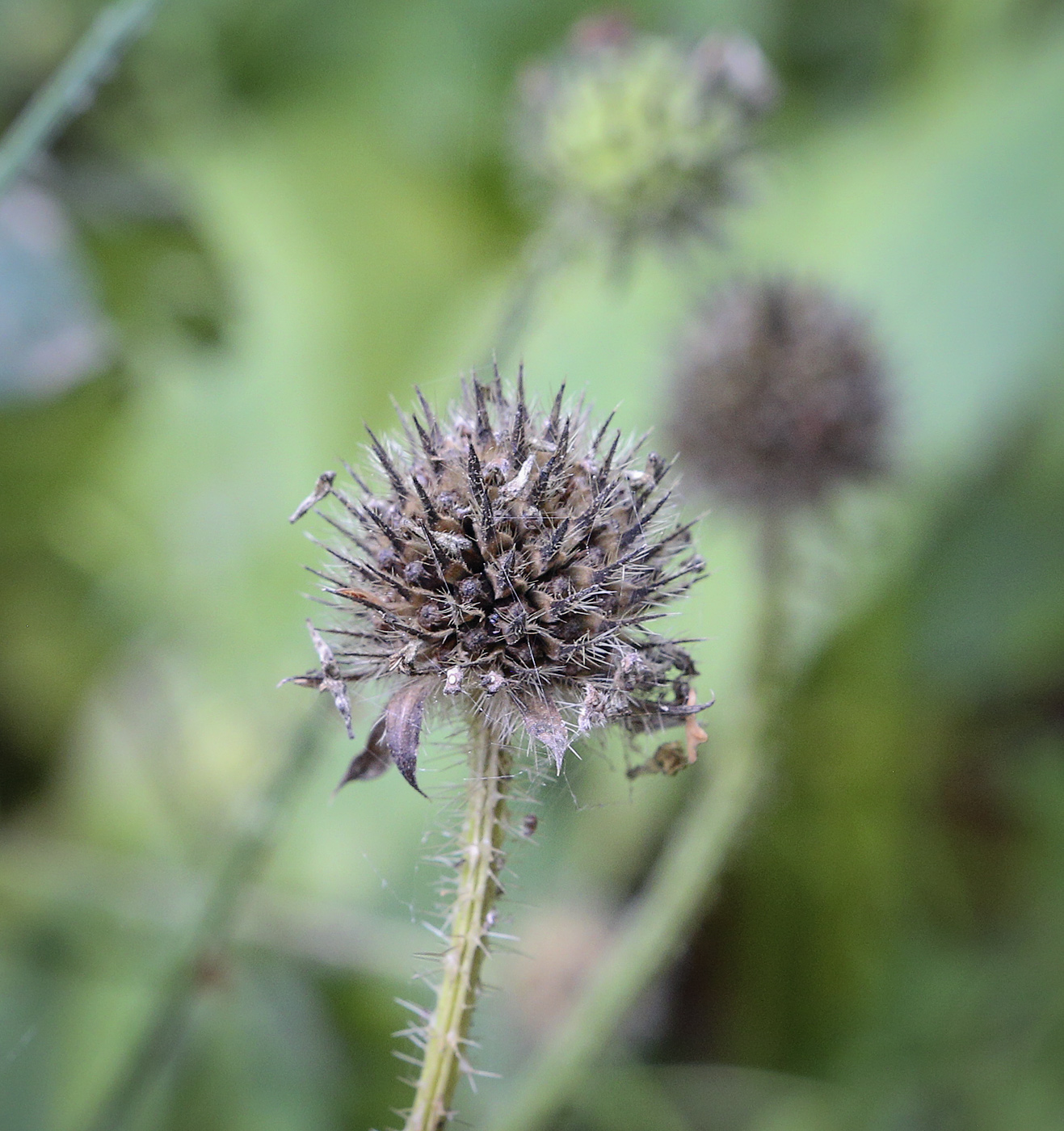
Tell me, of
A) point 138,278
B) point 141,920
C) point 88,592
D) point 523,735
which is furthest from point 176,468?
point 523,735

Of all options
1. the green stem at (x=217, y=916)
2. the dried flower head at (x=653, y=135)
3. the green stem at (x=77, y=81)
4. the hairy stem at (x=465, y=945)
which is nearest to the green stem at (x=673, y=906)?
the green stem at (x=217, y=916)


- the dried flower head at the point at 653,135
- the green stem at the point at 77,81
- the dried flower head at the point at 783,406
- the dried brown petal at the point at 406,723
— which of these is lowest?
the dried brown petal at the point at 406,723

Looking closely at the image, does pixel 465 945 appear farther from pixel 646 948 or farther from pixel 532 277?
pixel 532 277

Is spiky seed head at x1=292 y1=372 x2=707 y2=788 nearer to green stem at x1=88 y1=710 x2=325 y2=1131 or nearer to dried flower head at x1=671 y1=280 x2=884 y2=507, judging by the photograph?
green stem at x1=88 y1=710 x2=325 y2=1131

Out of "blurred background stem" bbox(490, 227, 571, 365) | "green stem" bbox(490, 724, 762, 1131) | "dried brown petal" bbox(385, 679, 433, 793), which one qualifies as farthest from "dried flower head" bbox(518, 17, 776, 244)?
"dried brown petal" bbox(385, 679, 433, 793)

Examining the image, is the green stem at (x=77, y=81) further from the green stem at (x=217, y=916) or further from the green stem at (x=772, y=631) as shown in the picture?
the green stem at (x=772, y=631)

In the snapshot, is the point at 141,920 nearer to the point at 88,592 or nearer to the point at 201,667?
the point at 201,667

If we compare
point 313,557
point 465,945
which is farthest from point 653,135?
point 465,945

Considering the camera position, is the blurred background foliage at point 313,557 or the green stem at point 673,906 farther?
the blurred background foliage at point 313,557
